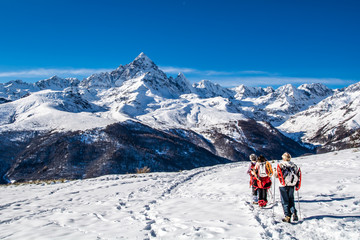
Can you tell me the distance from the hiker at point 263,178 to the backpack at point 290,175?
5.50 ft

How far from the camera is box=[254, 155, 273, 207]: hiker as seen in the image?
11.4 metres

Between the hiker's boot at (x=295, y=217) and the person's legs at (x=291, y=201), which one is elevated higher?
the person's legs at (x=291, y=201)

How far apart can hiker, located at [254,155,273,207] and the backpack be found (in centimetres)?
168

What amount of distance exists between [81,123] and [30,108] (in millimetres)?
76588

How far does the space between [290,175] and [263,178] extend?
2143 mm

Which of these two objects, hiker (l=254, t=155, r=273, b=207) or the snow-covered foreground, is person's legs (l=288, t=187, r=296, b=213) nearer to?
the snow-covered foreground

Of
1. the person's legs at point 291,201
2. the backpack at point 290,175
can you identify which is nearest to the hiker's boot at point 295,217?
the person's legs at point 291,201

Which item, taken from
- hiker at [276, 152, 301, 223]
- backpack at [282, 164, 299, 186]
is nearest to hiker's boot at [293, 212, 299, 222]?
hiker at [276, 152, 301, 223]

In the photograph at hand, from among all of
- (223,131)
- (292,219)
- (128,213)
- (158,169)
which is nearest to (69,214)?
(128,213)

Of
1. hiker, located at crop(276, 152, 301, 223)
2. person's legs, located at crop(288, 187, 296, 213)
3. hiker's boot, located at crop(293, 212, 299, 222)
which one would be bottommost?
hiker's boot, located at crop(293, 212, 299, 222)

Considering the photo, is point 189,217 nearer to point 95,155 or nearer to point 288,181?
point 288,181

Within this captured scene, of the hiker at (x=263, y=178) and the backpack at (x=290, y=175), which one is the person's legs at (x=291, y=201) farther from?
the hiker at (x=263, y=178)

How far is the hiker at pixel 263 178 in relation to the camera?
37.3 feet

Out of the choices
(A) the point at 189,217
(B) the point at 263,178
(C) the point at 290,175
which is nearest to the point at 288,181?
(C) the point at 290,175
